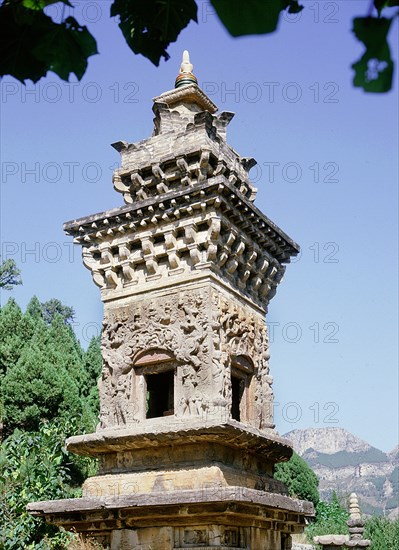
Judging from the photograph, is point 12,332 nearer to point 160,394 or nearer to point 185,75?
point 160,394

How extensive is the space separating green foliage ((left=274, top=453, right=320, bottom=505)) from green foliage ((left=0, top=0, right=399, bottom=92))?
2811 centimetres

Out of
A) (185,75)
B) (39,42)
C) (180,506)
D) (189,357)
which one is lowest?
(180,506)

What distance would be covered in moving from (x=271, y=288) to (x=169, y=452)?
3.37 metres

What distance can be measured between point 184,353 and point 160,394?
2.00 m

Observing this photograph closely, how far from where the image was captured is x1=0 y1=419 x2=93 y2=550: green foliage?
12.3 meters

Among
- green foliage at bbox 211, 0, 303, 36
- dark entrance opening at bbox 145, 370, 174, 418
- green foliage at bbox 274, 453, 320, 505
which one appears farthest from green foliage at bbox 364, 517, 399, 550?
green foliage at bbox 211, 0, 303, 36

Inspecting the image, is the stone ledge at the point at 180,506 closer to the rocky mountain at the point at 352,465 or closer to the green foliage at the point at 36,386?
the green foliage at the point at 36,386

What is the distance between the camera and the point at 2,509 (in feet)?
42.0

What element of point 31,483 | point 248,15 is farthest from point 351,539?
point 248,15

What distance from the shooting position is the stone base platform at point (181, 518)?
7938mm

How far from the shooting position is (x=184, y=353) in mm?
A: 9203

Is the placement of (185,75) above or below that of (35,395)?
above

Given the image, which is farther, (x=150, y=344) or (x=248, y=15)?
(x=150, y=344)

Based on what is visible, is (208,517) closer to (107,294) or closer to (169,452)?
(169,452)
